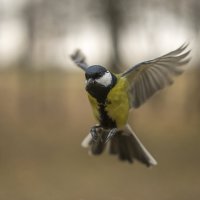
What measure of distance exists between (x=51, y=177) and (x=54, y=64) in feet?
18.2

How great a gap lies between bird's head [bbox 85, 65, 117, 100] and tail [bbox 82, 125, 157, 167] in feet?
2.72

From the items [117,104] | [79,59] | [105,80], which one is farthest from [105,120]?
[79,59]

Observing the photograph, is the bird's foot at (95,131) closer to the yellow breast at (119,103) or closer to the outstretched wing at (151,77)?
the yellow breast at (119,103)

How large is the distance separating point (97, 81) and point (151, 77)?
36.1 inches

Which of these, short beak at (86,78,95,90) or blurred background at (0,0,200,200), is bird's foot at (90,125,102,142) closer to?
short beak at (86,78,95,90)

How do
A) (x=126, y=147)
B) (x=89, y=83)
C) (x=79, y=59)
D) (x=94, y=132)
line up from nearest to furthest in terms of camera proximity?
(x=89, y=83) → (x=94, y=132) → (x=126, y=147) → (x=79, y=59)

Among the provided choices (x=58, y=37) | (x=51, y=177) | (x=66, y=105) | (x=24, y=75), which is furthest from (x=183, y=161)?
(x=24, y=75)

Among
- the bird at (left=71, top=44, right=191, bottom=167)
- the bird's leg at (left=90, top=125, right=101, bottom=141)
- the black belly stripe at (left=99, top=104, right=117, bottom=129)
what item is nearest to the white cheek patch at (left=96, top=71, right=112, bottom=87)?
the bird at (left=71, top=44, right=191, bottom=167)

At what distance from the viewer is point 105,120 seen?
183 inches

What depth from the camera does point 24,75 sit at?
15.0 m

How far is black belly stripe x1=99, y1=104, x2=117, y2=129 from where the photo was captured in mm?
4547

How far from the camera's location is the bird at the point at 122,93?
450cm

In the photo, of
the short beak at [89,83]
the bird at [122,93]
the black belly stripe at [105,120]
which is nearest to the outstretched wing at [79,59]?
the bird at [122,93]

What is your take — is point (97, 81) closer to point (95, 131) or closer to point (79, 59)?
point (95, 131)
